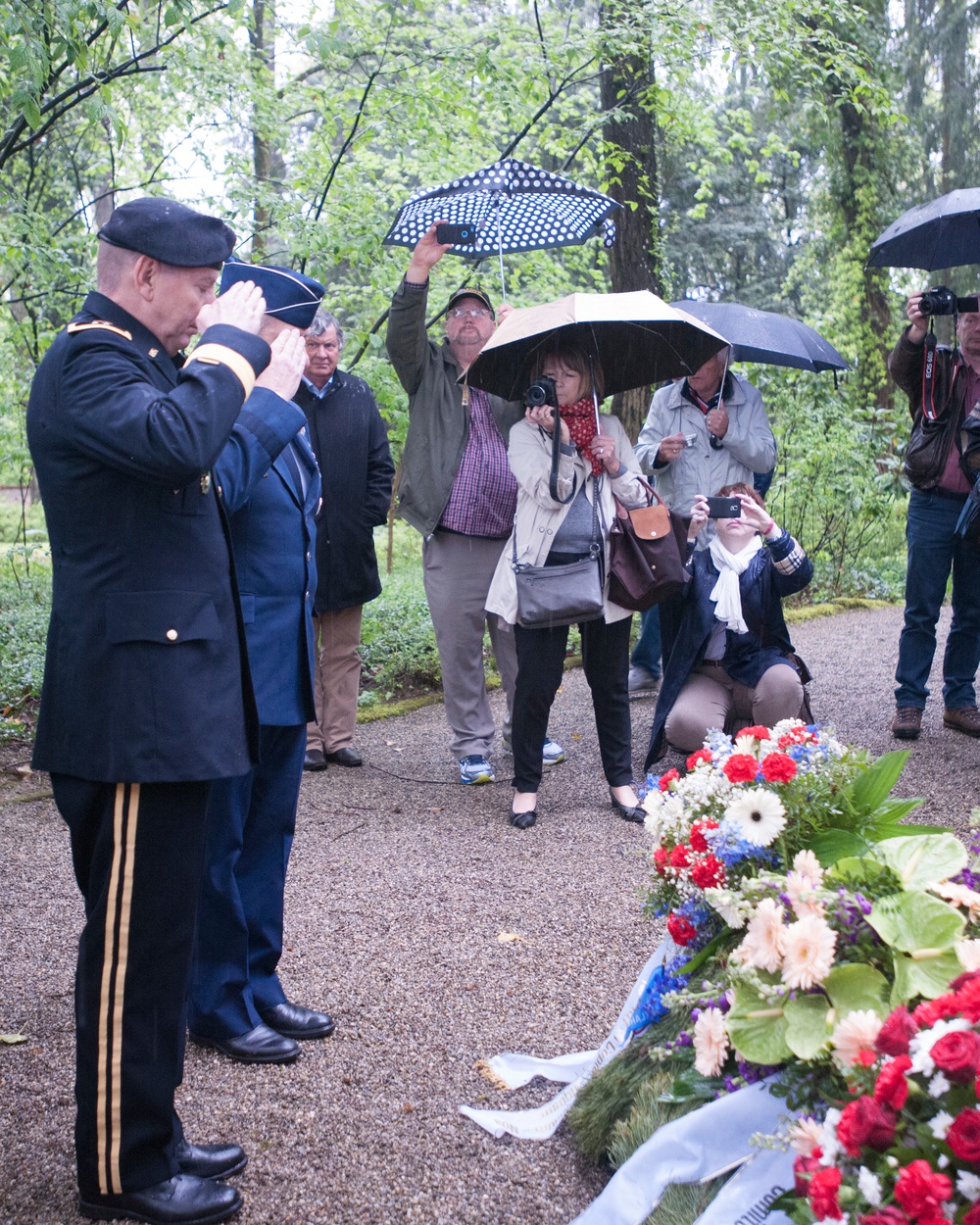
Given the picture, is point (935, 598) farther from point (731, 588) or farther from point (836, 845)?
point (836, 845)

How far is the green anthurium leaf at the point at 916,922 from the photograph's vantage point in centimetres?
Result: 185

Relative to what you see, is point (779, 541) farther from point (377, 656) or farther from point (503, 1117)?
point (377, 656)

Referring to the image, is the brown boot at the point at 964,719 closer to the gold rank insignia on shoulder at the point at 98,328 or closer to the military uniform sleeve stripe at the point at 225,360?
the military uniform sleeve stripe at the point at 225,360

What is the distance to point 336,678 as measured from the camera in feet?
19.0

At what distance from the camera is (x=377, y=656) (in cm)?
786

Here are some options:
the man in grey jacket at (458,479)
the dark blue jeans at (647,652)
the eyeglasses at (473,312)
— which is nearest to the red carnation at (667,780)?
the man in grey jacket at (458,479)

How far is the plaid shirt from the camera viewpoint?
5242mm

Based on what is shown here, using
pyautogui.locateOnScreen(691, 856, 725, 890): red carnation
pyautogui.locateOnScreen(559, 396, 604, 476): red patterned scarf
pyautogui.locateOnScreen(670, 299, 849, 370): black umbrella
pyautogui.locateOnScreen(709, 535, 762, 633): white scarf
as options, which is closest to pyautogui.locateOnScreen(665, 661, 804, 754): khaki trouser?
pyautogui.locateOnScreen(709, 535, 762, 633): white scarf

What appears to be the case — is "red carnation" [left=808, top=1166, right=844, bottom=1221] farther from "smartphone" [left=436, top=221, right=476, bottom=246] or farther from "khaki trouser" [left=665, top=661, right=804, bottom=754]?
"smartphone" [left=436, top=221, right=476, bottom=246]

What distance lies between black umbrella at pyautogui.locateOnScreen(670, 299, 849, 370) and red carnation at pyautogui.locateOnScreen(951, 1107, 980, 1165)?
17.1 feet

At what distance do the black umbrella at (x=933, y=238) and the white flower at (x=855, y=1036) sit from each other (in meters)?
5.03

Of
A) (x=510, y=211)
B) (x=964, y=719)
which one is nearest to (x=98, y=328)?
(x=510, y=211)

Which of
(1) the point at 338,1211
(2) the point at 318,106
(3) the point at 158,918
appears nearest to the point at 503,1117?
(1) the point at 338,1211

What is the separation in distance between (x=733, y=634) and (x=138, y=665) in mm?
3340
